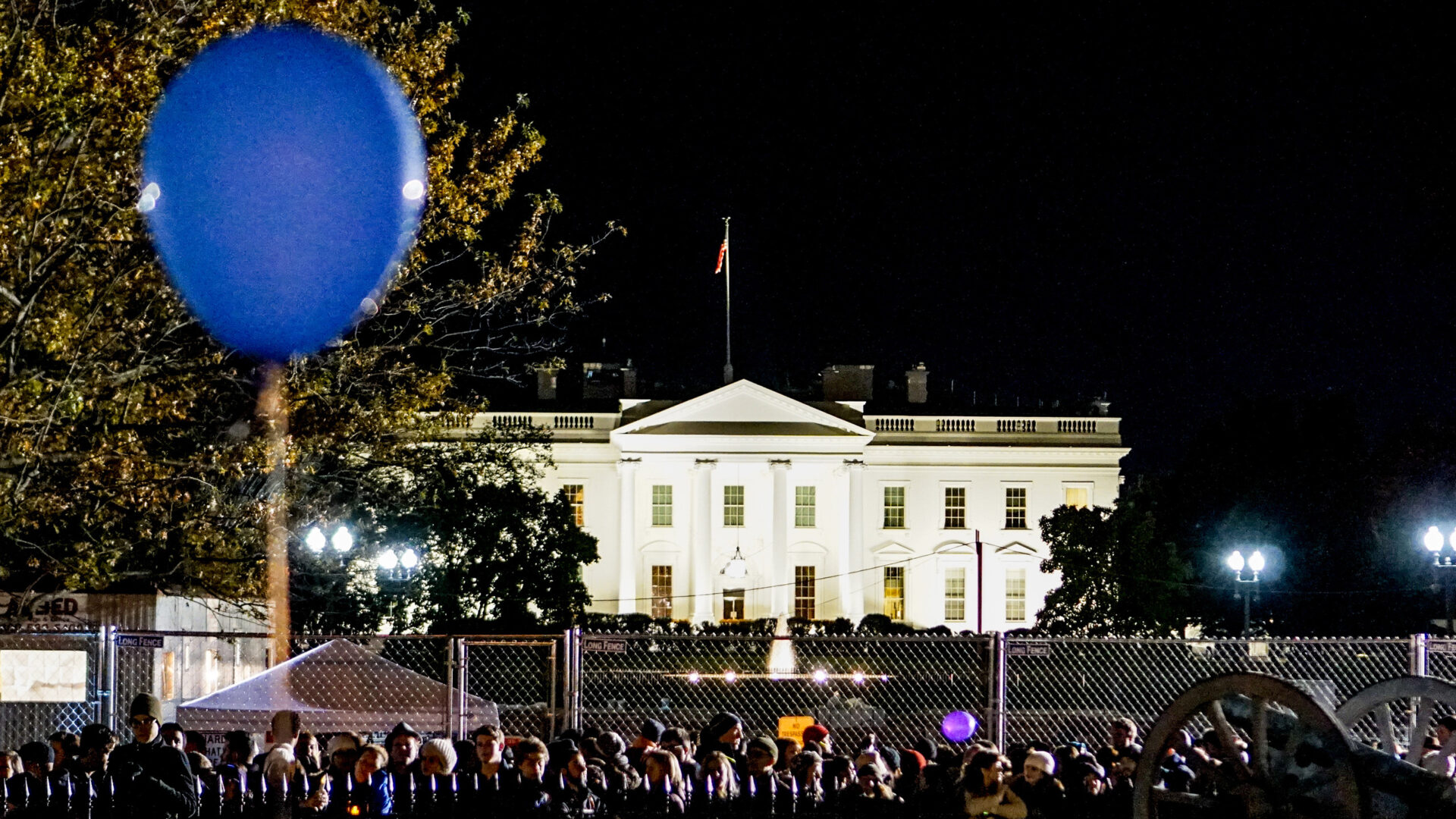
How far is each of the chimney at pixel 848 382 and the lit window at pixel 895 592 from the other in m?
9.89

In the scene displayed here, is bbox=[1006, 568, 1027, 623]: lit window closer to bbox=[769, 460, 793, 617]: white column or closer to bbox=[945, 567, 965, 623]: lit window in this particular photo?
bbox=[945, 567, 965, 623]: lit window

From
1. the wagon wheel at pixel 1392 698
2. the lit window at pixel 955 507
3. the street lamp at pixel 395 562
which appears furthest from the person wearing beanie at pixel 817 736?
the lit window at pixel 955 507

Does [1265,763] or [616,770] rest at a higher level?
[1265,763]

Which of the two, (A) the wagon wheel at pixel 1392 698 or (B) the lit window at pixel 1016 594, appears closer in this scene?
(A) the wagon wheel at pixel 1392 698

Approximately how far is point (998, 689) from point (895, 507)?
62934 millimetres

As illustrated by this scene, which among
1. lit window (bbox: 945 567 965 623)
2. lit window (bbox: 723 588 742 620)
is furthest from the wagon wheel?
lit window (bbox: 945 567 965 623)

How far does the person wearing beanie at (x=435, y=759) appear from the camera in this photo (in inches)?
353

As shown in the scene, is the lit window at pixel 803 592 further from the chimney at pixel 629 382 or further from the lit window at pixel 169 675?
the lit window at pixel 169 675

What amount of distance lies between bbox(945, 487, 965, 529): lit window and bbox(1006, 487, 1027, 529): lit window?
2.08 m

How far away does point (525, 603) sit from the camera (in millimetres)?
41875

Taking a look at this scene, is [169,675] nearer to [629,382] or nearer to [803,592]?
[803,592]

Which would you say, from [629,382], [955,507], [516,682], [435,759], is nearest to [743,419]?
[629,382]

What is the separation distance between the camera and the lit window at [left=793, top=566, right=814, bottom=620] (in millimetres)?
71438

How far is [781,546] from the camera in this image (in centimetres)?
7069
